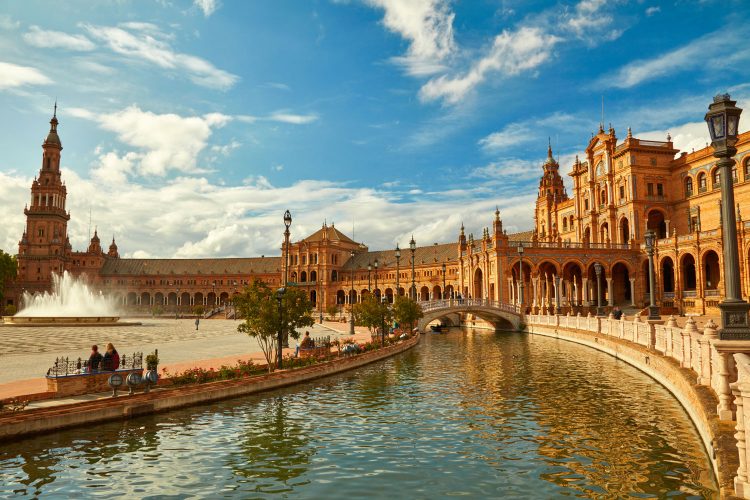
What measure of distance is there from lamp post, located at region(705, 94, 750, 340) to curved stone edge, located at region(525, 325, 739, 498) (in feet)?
6.59

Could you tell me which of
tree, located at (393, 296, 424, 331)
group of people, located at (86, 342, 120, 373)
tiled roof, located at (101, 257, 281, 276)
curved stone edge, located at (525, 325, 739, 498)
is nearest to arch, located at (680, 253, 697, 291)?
curved stone edge, located at (525, 325, 739, 498)

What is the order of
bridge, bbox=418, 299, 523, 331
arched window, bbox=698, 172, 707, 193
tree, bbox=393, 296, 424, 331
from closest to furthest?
tree, bbox=393, 296, 424, 331 < bridge, bbox=418, 299, 523, 331 < arched window, bbox=698, 172, 707, 193

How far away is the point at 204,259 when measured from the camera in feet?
456

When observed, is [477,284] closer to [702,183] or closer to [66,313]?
[702,183]

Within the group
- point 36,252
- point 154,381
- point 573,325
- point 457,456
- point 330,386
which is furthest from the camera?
point 36,252

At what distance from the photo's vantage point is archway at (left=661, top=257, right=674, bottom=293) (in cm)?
6169

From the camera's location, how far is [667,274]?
62719 millimetres

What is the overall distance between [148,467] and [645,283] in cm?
6336

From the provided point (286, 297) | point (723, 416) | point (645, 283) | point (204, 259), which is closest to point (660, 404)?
point (723, 416)

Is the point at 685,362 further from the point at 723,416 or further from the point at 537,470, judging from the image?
the point at 537,470

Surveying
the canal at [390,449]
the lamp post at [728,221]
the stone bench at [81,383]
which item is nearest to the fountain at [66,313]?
the stone bench at [81,383]

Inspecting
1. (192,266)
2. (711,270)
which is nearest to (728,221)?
(711,270)

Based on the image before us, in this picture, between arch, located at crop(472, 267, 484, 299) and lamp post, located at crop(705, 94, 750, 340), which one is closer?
lamp post, located at crop(705, 94, 750, 340)

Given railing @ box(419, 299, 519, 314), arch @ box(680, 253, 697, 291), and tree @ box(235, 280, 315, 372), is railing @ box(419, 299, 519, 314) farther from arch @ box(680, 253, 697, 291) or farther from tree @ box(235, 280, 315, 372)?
tree @ box(235, 280, 315, 372)
